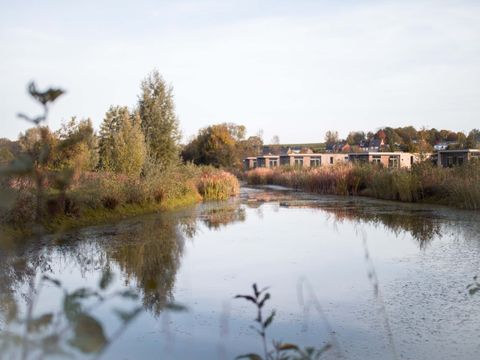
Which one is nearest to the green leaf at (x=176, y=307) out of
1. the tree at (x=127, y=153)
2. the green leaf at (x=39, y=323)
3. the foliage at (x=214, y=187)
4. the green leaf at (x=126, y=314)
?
the green leaf at (x=126, y=314)

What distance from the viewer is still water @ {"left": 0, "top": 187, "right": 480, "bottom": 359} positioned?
1918 mm

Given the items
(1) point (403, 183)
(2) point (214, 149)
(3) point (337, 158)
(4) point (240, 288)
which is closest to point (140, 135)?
(1) point (403, 183)

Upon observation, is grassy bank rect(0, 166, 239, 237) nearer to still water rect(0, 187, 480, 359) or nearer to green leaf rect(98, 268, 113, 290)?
still water rect(0, 187, 480, 359)

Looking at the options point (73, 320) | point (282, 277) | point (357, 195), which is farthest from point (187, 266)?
point (357, 195)

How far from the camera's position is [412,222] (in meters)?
12.3

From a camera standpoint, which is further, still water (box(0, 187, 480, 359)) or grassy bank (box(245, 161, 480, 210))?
grassy bank (box(245, 161, 480, 210))

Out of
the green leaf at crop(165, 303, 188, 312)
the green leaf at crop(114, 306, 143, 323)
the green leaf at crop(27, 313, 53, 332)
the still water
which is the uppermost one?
the green leaf at crop(165, 303, 188, 312)

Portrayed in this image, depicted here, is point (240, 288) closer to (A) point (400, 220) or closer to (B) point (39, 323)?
(B) point (39, 323)

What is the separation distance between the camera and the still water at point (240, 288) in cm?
192

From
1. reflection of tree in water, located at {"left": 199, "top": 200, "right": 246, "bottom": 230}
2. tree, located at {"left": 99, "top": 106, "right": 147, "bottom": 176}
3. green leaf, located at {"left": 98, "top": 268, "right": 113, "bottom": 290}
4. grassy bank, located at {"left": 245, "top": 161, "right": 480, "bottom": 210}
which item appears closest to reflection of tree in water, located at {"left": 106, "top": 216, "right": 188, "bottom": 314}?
reflection of tree in water, located at {"left": 199, "top": 200, "right": 246, "bottom": 230}

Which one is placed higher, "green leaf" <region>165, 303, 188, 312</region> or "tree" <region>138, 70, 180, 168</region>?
"tree" <region>138, 70, 180, 168</region>

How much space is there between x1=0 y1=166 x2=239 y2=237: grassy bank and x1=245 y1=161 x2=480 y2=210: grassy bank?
249 inches

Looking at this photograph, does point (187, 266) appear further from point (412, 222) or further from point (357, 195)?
point (357, 195)

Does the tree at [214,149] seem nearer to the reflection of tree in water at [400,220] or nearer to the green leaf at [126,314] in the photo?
the reflection of tree in water at [400,220]
